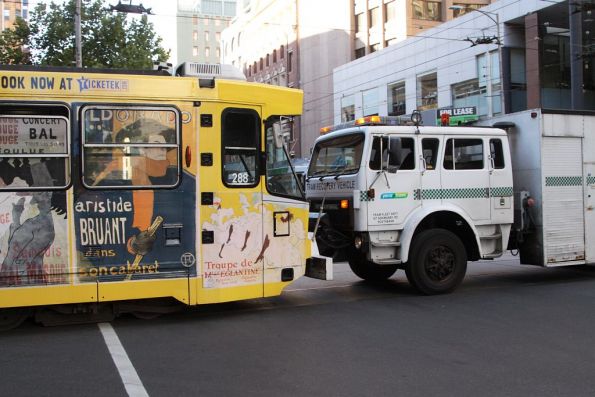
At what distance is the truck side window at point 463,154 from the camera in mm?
8781

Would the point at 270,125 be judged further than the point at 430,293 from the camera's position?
No

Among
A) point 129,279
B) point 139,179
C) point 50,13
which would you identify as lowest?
point 129,279

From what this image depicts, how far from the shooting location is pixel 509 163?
29.8 feet

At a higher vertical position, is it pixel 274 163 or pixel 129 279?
pixel 274 163

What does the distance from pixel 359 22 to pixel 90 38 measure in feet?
117

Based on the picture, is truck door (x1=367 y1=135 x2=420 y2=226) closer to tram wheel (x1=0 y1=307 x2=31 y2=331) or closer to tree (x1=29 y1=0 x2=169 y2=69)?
tram wheel (x1=0 y1=307 x2=31 y2=331)

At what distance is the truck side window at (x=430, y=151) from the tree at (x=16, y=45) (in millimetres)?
18161

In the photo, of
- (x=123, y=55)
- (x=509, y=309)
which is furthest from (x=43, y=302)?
(x=123, y=55)

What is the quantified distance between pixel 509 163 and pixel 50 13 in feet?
63.7

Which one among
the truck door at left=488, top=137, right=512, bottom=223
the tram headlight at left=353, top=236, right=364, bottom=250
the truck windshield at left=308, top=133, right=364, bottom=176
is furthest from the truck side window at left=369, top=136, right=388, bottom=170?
the truck door at left=488, top=137, right=512, bottom=223

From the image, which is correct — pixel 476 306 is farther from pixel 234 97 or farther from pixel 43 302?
pixel 43 302

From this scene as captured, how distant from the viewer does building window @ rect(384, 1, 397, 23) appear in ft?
159

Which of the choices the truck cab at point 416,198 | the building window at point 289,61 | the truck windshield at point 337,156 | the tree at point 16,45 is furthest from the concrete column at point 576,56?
the building window at point 289,61

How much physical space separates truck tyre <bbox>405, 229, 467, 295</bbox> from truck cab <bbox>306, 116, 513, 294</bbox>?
15 mm
